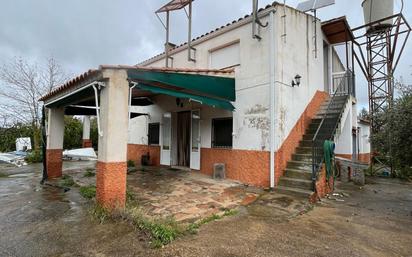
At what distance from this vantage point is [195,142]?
453 inches

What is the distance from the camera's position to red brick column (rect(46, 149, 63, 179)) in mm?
10562

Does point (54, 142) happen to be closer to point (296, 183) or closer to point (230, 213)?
point (230, 213)

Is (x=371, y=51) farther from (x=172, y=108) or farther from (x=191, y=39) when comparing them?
(x=172, y=108)

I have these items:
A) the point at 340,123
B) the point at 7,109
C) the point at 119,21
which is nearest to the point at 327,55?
the point at 340,123

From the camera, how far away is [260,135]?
8.87 m

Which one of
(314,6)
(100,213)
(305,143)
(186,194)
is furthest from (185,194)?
(314,6)

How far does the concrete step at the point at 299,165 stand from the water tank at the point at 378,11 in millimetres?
13606

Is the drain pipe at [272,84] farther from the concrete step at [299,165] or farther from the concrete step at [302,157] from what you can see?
the concrete step at [302,157]

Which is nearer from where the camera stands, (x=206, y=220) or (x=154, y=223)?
(x=154, y=223)

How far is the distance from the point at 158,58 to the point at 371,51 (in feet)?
51.1

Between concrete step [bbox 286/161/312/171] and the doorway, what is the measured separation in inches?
229

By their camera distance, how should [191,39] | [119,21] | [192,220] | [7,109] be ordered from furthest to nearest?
[7,109], [119,21], [191,39], [192,220]

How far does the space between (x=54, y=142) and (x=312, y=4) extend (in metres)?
13.4

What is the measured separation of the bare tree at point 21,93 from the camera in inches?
826
